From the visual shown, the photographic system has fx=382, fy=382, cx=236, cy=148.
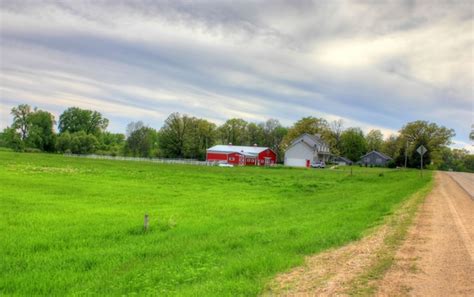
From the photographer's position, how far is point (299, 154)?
312 feet

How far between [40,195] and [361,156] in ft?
394

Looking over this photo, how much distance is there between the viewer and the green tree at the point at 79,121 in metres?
140

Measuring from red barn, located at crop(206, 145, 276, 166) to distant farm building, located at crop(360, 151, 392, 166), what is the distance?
126 ft

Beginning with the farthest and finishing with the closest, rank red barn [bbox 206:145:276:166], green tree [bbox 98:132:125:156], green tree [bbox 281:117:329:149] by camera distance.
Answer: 1. green tree [bbox 98:132:125:156]
2. green tree [bbox 281:117:329:149]
3. red barn [bbox 206:145:276:166]

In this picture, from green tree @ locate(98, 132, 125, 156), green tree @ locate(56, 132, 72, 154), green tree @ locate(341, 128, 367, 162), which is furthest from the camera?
green tree @ locate(98, 132, 125, 156)

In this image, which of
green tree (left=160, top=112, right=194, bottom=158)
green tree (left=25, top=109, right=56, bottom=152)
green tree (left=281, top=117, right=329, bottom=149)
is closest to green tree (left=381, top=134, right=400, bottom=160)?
green tree (left=281, top=117, right=329, bottom=149)

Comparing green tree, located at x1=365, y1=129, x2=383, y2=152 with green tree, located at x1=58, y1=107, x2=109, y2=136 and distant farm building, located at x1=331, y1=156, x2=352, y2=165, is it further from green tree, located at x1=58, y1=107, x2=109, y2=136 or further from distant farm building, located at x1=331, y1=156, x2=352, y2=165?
green tree, located at x1=58, y1=107, x2=109, y2=136

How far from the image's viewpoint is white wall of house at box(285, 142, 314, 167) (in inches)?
3708

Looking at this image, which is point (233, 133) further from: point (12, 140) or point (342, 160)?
point (12, 140)

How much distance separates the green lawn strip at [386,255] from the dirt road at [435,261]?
5.3 inches

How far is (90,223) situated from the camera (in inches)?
522

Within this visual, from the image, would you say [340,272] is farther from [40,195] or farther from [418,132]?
[418,132]

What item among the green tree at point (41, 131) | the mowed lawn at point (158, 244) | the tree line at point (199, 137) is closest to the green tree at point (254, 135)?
the tree line at point (199, 137)

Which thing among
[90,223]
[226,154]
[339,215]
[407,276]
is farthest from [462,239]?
[226,154]
